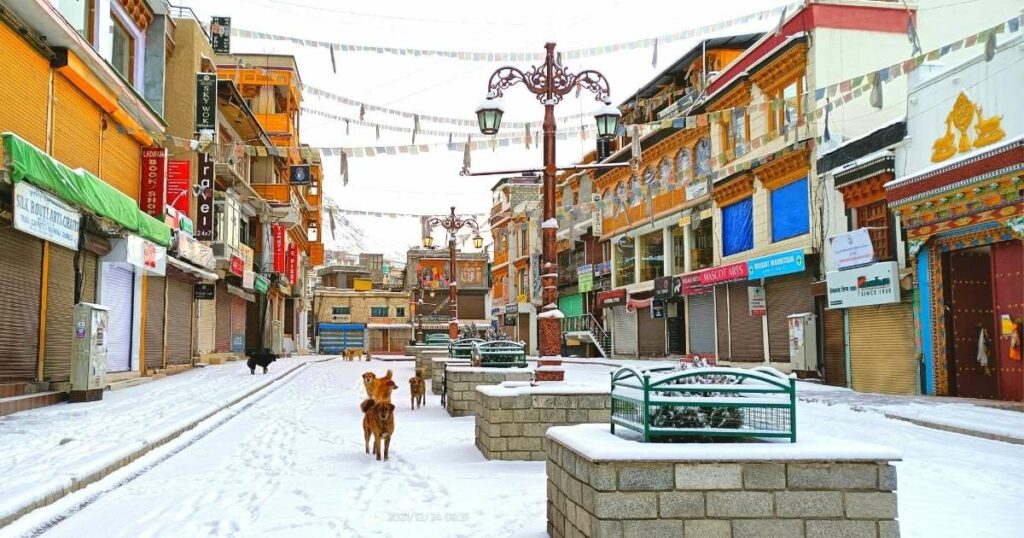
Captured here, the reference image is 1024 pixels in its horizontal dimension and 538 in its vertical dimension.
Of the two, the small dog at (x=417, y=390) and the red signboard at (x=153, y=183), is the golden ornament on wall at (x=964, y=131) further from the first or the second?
the red signboard at (x=153, y=183)

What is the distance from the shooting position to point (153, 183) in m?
22.5

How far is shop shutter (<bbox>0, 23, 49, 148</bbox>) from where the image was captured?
44.8 ft

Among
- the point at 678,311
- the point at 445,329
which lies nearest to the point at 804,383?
the point at 678,311

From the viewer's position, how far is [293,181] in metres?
41.2

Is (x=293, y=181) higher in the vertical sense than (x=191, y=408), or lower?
higher

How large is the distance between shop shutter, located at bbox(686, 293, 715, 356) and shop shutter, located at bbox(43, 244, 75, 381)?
22.9m

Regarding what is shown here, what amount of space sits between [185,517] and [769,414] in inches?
176

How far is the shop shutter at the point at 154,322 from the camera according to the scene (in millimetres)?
22906

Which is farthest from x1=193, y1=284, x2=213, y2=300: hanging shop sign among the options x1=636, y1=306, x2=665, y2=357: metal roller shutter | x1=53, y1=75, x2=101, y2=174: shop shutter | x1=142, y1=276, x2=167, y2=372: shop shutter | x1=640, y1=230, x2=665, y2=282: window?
x1=640, y1=230, x2=665, y2=282: window

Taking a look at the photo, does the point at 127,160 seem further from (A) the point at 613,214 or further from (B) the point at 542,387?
(A) the point at 613,214

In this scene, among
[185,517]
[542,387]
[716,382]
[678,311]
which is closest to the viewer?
[716,382]

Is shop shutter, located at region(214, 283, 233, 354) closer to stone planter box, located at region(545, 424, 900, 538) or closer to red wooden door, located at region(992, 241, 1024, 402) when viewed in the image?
red wooden door, located at region(992, 241, 1024, 402)

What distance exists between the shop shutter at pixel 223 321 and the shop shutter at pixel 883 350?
24.4 m

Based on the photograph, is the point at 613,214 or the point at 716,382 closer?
the point at 716,382
